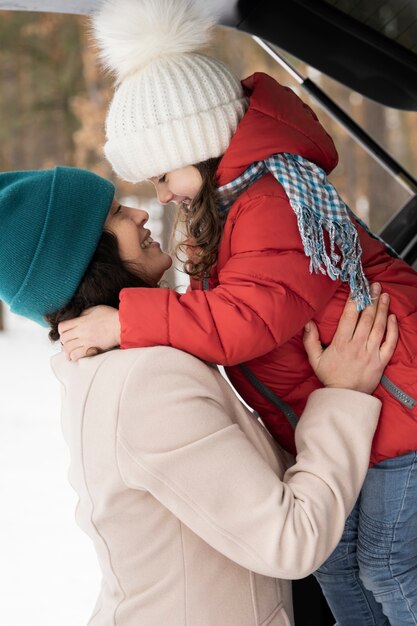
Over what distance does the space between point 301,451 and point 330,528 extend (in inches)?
6.0

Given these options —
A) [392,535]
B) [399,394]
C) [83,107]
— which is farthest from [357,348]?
[83,107]

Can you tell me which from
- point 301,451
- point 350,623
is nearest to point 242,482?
point 301,451

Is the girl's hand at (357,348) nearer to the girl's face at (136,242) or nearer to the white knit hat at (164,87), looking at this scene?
the girl's face at (136,242)

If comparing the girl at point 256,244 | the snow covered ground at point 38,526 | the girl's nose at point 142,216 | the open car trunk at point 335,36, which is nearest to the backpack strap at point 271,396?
the girl at point 256,244

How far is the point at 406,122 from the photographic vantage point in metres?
13.1

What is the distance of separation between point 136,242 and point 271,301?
309 mm

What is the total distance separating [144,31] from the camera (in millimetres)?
1709

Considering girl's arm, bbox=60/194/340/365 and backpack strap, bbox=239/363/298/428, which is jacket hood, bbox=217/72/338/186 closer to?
girl's arm, bbox=60/194/340/365

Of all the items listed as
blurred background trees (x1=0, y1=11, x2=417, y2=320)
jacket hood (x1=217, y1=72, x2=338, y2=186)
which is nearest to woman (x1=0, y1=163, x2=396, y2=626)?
jacket hood (x1=217, y1=72, x2=338, y2=186)

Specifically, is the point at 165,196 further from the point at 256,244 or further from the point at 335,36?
the point at 335,36

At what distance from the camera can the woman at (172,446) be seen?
143cm

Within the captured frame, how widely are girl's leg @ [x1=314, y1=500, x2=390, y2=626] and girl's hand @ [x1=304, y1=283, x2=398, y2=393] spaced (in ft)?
1.06

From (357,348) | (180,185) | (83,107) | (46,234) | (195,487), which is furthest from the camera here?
(83,107)

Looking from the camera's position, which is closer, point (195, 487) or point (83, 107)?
point (195, 487)
